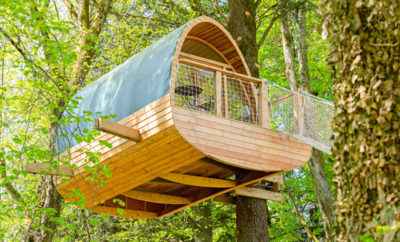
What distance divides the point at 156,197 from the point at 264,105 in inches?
66.4

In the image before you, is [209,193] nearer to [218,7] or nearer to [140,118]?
[140,118]

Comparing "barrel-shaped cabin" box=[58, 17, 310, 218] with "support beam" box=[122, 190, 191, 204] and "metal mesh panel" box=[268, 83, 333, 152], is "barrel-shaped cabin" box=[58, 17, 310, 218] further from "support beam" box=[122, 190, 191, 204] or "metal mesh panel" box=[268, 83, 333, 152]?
"metal mesh panel" box=[268, 83, 333, 152]

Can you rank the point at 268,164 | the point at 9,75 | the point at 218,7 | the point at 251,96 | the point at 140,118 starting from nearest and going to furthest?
the point at 140,118 < the point at 268,164 < the point at 251,96 < the point at 218,7 < the point at 9,75

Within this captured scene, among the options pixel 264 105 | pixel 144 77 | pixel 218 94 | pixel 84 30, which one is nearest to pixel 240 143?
pixel 218 94

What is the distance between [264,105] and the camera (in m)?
6.52

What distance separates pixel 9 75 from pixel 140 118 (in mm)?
6348

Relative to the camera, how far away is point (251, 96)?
23.5 feet

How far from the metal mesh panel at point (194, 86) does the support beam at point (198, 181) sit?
0.72 metres

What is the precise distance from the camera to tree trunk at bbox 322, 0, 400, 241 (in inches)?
103

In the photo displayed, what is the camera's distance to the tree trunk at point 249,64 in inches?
286

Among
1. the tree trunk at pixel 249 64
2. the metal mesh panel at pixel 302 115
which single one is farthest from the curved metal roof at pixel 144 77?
the tree trunk at pixel 249 64

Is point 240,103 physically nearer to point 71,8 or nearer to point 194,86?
point 194,86

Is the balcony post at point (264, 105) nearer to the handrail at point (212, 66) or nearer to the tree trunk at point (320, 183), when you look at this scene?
the handrail at point (212, 66)

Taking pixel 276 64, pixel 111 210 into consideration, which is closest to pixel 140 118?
pixel 111 210
